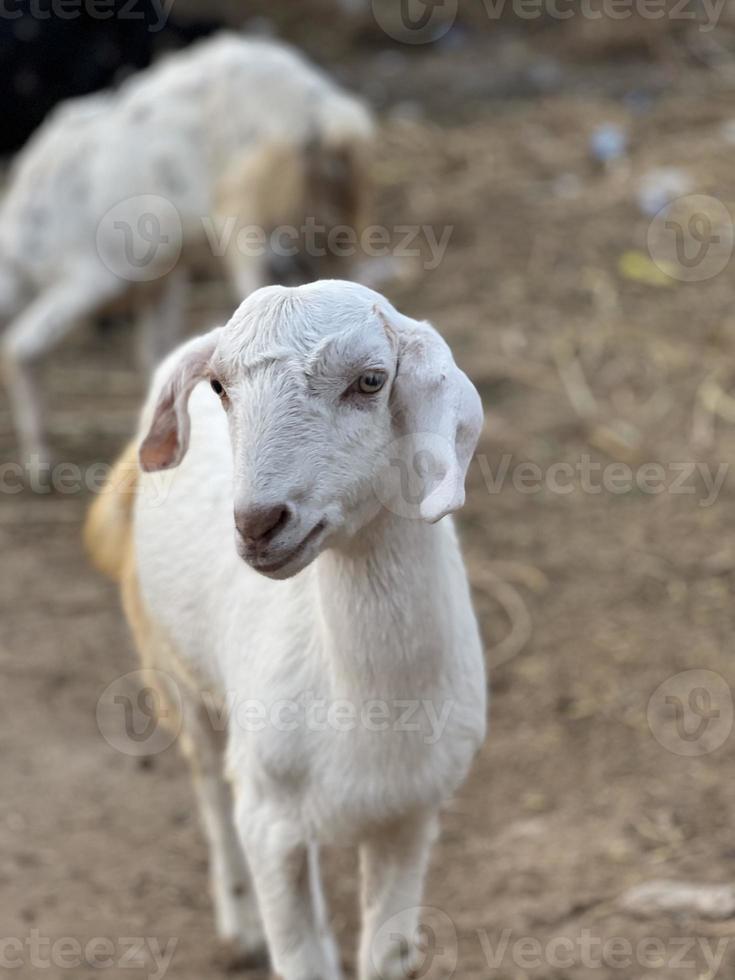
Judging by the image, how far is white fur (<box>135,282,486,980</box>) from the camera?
7.36 ft

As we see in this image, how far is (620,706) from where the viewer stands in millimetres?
4500

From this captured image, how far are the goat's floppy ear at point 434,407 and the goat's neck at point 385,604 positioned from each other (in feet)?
0.76

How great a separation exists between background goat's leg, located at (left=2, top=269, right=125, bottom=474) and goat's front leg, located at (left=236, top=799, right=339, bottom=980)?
12.3ft

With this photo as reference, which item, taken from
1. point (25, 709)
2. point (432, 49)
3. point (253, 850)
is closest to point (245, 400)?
point (253, 850)

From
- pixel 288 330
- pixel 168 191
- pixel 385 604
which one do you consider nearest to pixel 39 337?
pixel 168 191

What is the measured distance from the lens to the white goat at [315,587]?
88.1 inches

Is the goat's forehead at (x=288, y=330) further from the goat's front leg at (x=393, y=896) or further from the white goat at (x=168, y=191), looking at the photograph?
the white goat at (x=168, y=191)

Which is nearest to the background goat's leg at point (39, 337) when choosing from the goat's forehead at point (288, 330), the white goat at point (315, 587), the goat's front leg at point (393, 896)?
the white goat at point (315, 587)

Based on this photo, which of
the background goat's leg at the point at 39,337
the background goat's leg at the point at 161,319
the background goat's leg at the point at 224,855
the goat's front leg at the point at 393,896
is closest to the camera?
the goat's front leg at the point at 393,896

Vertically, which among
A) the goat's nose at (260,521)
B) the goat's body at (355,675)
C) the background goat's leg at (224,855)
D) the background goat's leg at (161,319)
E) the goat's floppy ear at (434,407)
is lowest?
→ the background goat's leg at (161,319)

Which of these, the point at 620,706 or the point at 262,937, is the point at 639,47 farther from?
the point at 262,937

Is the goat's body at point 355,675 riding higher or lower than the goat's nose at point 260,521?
lower

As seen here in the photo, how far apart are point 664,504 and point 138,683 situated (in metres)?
2.12

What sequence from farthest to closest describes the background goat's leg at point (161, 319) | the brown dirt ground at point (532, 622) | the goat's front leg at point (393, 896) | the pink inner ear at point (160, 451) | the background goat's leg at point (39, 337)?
the background goat's leg at point (161, 319) < the background goat's leg at point (39, 337) < the brown dirt ground at point (532, 622) < the goat's front leg at point (393, 896) < the pink inner ear at point (160, 451)
